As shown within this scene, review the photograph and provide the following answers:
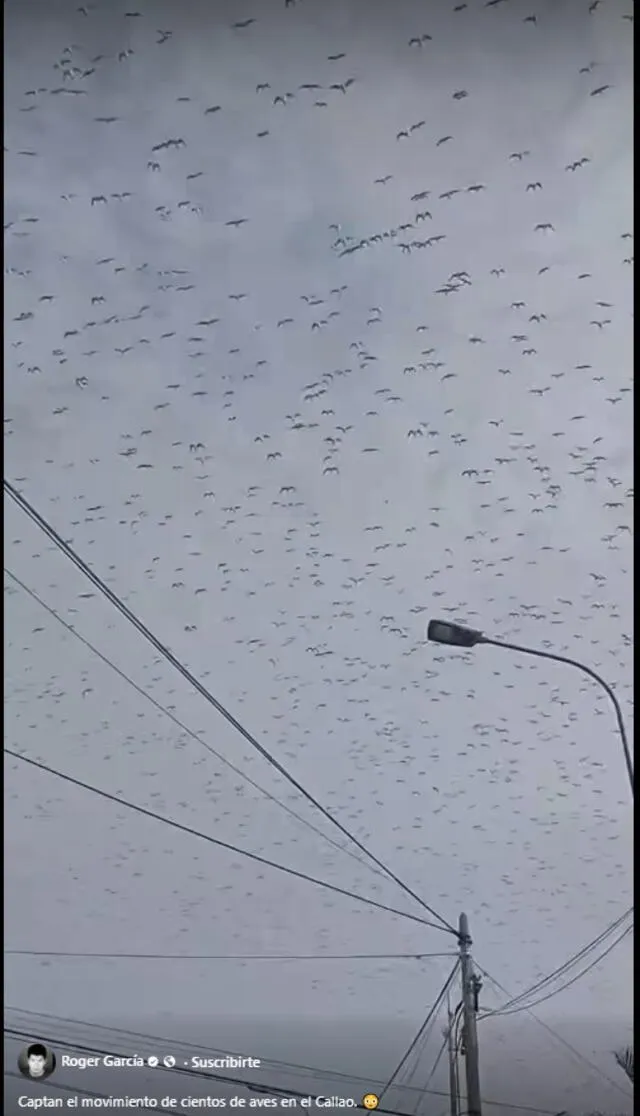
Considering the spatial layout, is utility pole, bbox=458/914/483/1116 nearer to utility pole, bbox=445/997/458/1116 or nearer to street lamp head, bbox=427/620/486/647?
utility pole, bbox=445/997/458/1116

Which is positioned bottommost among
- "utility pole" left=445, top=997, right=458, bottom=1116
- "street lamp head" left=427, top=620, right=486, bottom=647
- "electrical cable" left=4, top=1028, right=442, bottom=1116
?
"utility pole" left=445, top=997, right=458, bottom=1116

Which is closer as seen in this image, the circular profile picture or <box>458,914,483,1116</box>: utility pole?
the circular profile picture

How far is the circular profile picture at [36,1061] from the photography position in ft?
7.73

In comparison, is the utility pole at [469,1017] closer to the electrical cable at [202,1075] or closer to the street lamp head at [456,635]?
the electrical cable at [202,1075]

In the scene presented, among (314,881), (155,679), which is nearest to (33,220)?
(155,679)

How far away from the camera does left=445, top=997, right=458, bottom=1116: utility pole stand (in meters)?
2.68

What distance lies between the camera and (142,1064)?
2.38 meters

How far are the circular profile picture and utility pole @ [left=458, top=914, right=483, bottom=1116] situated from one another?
911 millimetres

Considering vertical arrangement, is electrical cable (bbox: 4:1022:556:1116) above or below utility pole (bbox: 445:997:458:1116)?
above

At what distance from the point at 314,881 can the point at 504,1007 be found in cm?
53

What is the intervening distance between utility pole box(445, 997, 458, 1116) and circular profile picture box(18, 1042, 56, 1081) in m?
0.89

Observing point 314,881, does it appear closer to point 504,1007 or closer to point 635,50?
point 504,1007

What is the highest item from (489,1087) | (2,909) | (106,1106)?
(2,909)

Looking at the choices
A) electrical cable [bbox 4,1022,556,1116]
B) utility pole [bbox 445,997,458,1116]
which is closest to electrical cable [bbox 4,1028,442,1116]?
Answer: electrical cable [bbox 4,1022,556,1116]
